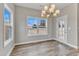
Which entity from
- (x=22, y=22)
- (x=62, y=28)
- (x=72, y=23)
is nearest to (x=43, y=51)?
(x=72, y=23)

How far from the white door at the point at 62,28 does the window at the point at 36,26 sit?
2.97 ft

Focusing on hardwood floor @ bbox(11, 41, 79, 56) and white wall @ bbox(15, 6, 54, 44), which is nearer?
hardwood floor @ bbox(11, 41, 79, 56)

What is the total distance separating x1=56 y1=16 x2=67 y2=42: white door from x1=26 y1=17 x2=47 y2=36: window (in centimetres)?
90

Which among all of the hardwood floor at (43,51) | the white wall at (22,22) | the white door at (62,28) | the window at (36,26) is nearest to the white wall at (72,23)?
the white door at (62,28)

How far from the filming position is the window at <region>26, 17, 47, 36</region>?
593 centimetres

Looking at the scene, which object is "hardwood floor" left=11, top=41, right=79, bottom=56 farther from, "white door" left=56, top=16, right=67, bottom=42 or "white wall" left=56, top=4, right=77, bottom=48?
"white door" left=56, top=16, right=67, bottom=42

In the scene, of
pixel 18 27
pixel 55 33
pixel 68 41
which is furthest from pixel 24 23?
pixel 68 41

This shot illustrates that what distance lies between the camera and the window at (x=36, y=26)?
593 centimetres

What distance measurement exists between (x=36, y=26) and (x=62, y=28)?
1.59m

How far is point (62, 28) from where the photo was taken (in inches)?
229

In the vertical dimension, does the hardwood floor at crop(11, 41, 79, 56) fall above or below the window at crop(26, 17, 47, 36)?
below

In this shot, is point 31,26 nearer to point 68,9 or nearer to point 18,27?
point 18,27

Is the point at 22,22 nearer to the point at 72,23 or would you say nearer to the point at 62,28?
the point at 62,28

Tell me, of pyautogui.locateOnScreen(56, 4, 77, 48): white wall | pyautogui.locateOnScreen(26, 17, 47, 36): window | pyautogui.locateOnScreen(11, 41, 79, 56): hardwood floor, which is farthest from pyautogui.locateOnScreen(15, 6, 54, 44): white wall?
pyautogui.locateOnScreen(56, 4, 77, 48): white wall
